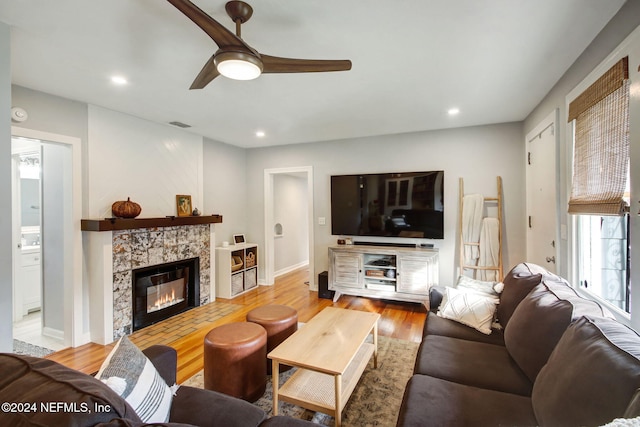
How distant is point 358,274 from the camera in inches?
168

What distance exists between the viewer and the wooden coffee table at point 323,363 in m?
1.74

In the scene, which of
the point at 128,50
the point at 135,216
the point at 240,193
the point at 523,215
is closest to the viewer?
the point at 128,50

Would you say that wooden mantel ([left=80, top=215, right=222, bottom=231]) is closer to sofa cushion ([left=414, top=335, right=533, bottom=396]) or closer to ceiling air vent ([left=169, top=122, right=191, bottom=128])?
ceiling air vent ([left=169, top=122, right=191, bottom=128])

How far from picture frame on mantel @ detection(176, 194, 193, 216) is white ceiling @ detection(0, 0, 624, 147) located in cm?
113

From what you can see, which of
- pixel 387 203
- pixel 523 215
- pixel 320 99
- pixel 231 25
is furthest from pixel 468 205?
pixel 231 25

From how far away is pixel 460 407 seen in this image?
52.0 inches

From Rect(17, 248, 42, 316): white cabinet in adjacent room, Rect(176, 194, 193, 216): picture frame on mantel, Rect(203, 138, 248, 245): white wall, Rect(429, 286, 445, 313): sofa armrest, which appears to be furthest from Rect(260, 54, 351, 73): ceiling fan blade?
Rect(17, 248, 42, 316): white cabinet in adjacent room

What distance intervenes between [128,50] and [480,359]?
10.1 ft

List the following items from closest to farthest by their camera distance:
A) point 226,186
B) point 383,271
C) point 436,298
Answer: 1. point 436,298
2. point 383,271
3. point 226,186

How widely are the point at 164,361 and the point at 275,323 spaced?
96cm

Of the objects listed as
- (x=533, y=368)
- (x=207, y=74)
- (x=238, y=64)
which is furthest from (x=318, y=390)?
(x=207, y=74)

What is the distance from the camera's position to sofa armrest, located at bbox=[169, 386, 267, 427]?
1252 millimetres

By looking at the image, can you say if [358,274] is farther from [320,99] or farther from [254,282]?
[320,99]

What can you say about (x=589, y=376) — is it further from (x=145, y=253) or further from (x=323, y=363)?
(x=145, y=253)
